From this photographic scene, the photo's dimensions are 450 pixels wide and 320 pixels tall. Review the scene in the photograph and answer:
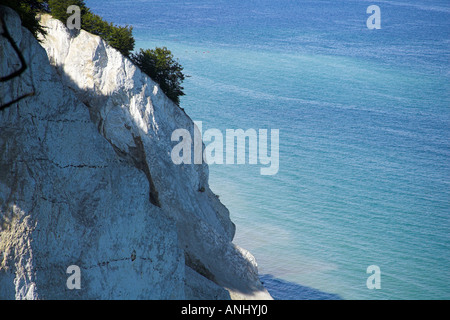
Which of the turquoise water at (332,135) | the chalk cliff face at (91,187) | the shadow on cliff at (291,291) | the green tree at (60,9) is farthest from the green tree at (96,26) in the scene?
the turquoise water at (332,135)

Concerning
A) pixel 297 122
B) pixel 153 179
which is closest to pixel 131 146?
pixel 153 179

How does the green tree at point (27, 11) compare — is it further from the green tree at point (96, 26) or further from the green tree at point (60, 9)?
the green tree at point (96, 26)

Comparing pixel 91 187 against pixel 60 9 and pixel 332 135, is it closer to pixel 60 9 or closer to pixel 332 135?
pixel 60 9

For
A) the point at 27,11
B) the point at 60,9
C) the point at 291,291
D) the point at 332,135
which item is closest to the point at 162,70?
Result: the point at 60,9

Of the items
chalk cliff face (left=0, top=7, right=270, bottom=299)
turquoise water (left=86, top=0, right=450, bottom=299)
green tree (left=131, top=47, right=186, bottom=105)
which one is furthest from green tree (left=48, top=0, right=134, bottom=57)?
turquoise water (left=86, top=0, right=450, bottom=299)

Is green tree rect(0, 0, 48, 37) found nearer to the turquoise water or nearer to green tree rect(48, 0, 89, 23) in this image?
green tree rect(48, 0, 89, 23)
